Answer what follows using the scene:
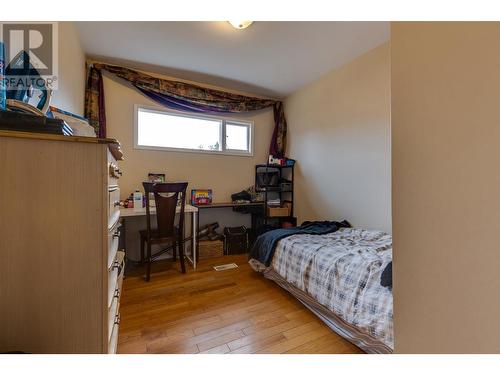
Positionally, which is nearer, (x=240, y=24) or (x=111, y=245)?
(x=111, y=245)

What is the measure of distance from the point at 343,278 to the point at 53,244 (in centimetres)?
164

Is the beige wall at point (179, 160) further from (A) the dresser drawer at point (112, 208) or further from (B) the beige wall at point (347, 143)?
(A) the dresser drawer at point (112, 208)

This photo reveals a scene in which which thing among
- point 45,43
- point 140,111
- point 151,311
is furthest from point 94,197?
point 140,111

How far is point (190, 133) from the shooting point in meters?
3.20

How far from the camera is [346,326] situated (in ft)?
4.68

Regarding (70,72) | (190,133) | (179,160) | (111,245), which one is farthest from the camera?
(190,133)

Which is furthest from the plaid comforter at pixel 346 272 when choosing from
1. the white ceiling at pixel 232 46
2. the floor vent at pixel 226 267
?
the white ceiling at pixel 232 46

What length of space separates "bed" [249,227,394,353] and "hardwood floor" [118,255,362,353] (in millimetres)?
121

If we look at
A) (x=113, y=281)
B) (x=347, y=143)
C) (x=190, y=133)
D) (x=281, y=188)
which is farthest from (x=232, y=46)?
(x=113, y=281)

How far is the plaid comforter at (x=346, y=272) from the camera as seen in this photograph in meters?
1.25

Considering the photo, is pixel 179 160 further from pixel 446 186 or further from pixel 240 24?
pixel 446 186

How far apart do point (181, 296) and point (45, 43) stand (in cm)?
225

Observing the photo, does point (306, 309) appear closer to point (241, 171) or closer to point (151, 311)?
point (151, 311)

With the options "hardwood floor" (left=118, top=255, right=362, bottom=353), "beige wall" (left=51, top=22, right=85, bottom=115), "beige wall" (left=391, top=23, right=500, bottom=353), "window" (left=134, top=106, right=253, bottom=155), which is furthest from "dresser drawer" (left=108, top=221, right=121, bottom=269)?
"window" (left=134, top=106, right=253, bottom=155)
